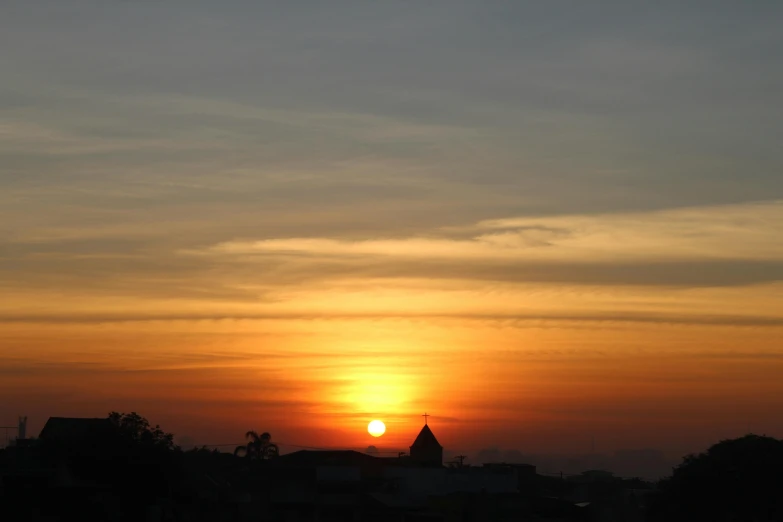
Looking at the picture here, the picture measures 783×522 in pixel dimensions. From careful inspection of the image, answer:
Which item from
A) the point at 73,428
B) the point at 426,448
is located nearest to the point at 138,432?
the point at 73,428

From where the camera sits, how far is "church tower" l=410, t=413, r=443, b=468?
138 m

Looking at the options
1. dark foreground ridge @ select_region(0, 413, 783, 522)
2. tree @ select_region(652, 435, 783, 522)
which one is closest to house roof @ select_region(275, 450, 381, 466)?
dark foreground ridge @ select_region(0, 413, 783, 522)

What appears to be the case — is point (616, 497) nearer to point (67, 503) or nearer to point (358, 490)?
point (358, 490)

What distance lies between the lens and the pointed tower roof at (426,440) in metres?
139

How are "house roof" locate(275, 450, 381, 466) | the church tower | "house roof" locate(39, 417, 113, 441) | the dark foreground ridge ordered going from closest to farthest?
the dark foreground ridge
"house roof" locate(39, 417, 113, 441)
"house roof" locate(275, 450, 381, 466)
the church tower

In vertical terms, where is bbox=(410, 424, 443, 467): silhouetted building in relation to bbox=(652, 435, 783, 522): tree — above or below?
above

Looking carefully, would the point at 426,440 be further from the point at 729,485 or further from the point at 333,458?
the point at 729,485

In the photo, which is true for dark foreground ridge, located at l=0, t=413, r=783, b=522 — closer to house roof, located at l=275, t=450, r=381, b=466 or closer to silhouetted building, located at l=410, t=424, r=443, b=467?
house roof, located at l=275, t=450, r=381, b=466

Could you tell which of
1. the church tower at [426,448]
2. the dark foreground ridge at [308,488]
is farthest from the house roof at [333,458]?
the church tower at [426,448]

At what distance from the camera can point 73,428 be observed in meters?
91.6

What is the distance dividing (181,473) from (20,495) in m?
16.3

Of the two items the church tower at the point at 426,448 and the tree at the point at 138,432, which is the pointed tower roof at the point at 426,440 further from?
the tree at the point at 138,432

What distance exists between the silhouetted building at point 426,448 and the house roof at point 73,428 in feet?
159

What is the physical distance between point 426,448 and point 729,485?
65427 millimetres
